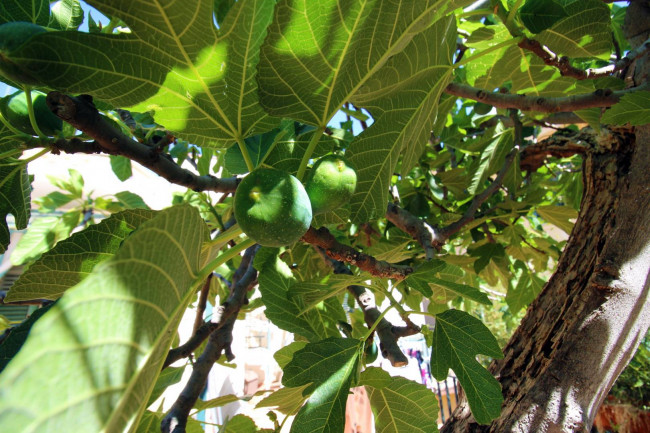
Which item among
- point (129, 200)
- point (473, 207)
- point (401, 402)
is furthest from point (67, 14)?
point (129, 200)

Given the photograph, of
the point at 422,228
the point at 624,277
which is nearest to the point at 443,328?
the point at 422,228

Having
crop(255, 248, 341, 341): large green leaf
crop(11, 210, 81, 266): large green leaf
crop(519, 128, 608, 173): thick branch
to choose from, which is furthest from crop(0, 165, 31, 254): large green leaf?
crop(519, 128, 608, 173): thick branch

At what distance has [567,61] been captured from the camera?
3.42 feet

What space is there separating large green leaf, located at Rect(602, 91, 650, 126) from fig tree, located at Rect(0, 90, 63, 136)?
4.16 feet

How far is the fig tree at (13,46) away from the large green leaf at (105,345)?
0.24 m

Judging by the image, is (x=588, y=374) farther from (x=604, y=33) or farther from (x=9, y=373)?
(x=9, y=373)

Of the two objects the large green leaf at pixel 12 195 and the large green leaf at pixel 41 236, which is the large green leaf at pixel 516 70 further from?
the large green leaf at pixel 41 236

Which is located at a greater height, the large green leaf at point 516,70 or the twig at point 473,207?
the large green leaf at point 516,70

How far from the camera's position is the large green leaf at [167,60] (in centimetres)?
45

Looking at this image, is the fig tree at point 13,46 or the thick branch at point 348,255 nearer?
the fig tree at point 13,46

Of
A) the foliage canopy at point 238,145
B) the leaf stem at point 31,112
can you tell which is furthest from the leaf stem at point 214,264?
the leaf stem at point 31,112

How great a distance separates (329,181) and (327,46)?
176mm

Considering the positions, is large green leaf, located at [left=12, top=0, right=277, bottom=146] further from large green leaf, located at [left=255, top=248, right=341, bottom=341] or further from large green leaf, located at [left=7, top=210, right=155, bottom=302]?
large green leaf, located at [left=255, top=248, right=341, bottom=341]

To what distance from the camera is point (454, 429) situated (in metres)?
1.09
